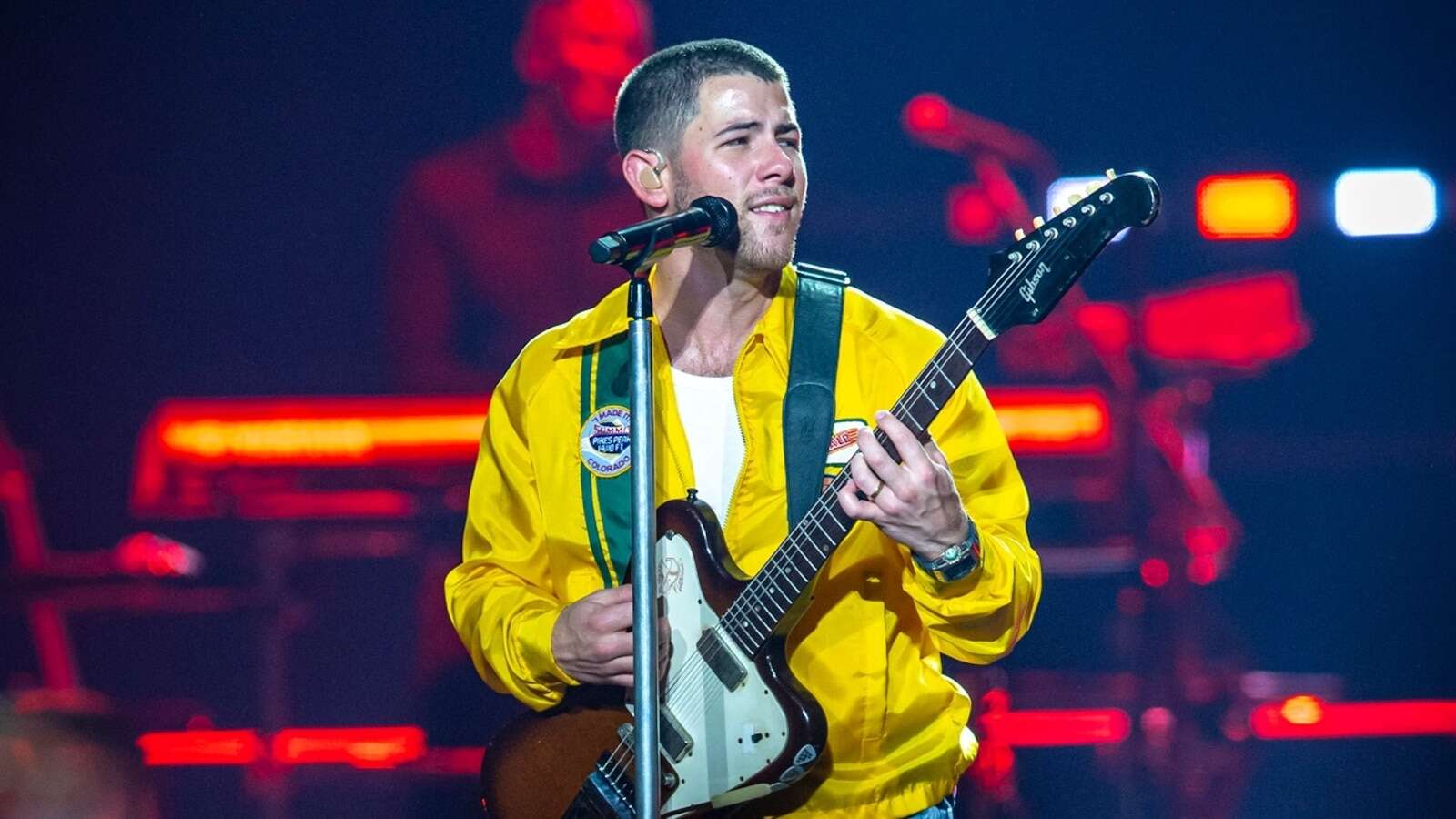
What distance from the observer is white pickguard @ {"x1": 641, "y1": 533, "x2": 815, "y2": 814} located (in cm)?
217

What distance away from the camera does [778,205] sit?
2.39 m

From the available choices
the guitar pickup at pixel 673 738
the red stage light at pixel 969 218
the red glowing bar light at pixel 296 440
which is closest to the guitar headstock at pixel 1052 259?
the guitar pickup at pixel 673 738

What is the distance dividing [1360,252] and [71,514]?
3257 mm

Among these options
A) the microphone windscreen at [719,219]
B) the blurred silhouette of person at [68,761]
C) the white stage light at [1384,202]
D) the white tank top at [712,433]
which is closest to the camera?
the microphone windscreen at [719,219]

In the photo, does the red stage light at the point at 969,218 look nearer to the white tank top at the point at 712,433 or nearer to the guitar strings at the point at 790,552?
the white tank top at the point at 712,433

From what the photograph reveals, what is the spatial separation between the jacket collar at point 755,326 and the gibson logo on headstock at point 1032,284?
1.53 feet

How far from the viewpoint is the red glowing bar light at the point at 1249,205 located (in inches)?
139

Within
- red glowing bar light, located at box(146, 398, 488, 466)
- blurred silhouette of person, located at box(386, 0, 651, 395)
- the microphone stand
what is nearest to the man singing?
the microphone stand

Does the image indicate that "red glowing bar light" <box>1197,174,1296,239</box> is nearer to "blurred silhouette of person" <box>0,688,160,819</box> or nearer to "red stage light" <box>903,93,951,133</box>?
"red stage light" <box>903,93,951,133</box>

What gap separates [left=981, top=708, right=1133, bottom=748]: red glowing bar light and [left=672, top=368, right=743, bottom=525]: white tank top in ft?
4.92

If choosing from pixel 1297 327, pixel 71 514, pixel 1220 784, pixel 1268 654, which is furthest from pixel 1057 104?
pixel 71 514

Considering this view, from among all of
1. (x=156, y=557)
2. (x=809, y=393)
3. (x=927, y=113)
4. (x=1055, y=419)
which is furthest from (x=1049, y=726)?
(x=156, y=557)

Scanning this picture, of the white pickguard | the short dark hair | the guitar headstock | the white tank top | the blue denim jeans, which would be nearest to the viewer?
the guitar headstock

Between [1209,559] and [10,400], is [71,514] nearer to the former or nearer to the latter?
[10,400]
